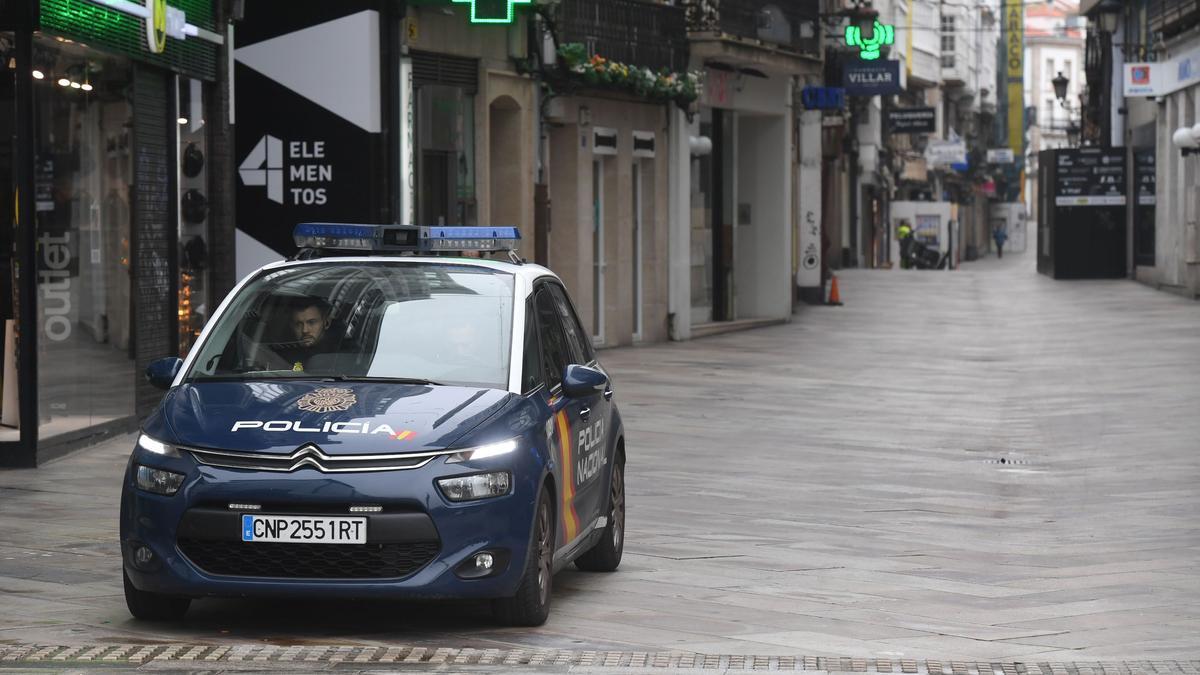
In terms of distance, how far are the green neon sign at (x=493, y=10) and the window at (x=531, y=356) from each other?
13.8m

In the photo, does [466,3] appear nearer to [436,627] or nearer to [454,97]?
[454,97]

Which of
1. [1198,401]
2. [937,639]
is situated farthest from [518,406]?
[1198,401]

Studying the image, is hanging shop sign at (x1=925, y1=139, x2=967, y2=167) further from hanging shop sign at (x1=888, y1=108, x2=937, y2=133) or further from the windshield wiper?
the windshield wiper

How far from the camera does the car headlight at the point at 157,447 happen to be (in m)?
7.95

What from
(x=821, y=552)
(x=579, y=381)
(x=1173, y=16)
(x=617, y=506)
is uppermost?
(x=1173, y=16)

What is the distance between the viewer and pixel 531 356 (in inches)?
350

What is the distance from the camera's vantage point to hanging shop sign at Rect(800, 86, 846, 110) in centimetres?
3669

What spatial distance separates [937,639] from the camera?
8469 millimetres

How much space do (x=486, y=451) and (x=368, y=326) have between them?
1.18 metres

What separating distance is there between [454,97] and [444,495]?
16065 mm

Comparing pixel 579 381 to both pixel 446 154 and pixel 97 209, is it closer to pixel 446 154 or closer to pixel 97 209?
pixel 97 209

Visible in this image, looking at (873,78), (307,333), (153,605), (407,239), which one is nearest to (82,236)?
(407,239)

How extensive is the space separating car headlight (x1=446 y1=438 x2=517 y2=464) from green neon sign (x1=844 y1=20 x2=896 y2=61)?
105 ft

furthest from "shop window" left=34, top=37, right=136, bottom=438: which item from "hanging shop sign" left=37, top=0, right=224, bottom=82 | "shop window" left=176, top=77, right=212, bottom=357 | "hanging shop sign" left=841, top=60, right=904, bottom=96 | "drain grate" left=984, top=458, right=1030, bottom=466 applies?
"hanging shop sign" left=841, top=60, right=904, bottom=96
